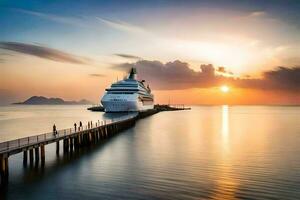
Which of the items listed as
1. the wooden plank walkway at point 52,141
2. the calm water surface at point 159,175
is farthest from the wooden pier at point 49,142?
the calm water surface at point 159,175

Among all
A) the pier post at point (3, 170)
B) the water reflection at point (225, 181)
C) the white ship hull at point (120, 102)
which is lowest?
the water reflection at point (225, 181)

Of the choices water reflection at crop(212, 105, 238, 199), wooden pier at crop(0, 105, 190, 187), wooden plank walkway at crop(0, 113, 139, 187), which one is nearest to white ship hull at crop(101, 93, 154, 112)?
wooden plank walkway at crop(0, 113, 139, 187)

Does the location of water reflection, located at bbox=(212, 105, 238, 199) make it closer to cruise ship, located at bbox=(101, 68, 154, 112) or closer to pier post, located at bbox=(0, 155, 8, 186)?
pier post, located at bbox=(0, 155, 8, 186)

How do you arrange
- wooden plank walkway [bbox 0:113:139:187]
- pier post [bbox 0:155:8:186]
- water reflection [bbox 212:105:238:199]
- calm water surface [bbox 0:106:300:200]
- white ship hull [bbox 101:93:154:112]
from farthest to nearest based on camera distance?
white ship hull [bbox 101:93:154:112] → wooden plank walkway [bbox 0:113:139:187] → pier post [bbox 0:155:8:186] → water reflection [bbox 212:105:238:199] → calm water surface [bbox 0:106:300:200]

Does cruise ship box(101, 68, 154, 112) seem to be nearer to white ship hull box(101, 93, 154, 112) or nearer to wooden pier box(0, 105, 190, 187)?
white ship hull box(101, 93, 154, 112)

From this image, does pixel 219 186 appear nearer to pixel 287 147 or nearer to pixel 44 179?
pixel 44 179

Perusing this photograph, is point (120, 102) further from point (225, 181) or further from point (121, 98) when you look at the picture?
point (225, 181)

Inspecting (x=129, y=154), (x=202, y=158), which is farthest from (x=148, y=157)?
(x=202, y=158)

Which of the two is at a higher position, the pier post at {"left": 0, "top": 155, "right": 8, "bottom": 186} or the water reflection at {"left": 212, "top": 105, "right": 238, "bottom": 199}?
the pier post at {"left": 0, "top": 155, "right": 8, "bottom": 186}

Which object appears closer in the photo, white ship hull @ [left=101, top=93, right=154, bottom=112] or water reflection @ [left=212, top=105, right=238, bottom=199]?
water reflection @ [left=212, top=105, right=238, bottom=199]

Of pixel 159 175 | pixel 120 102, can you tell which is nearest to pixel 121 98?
pixel 120 102

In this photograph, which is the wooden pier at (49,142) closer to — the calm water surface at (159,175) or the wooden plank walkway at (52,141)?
the wooden plank walkway at (52,141)

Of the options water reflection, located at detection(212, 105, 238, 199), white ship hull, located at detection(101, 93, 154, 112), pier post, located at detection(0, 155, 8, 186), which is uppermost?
white ship hull, located at detection(101, 93, 154, 112)

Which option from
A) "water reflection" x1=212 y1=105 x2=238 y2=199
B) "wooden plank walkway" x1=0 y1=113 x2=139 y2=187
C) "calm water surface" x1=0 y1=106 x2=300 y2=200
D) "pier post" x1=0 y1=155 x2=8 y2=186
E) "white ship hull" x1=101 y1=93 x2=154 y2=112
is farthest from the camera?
"white ship hull" x1=101 y1=93 x2=154 y2=112
